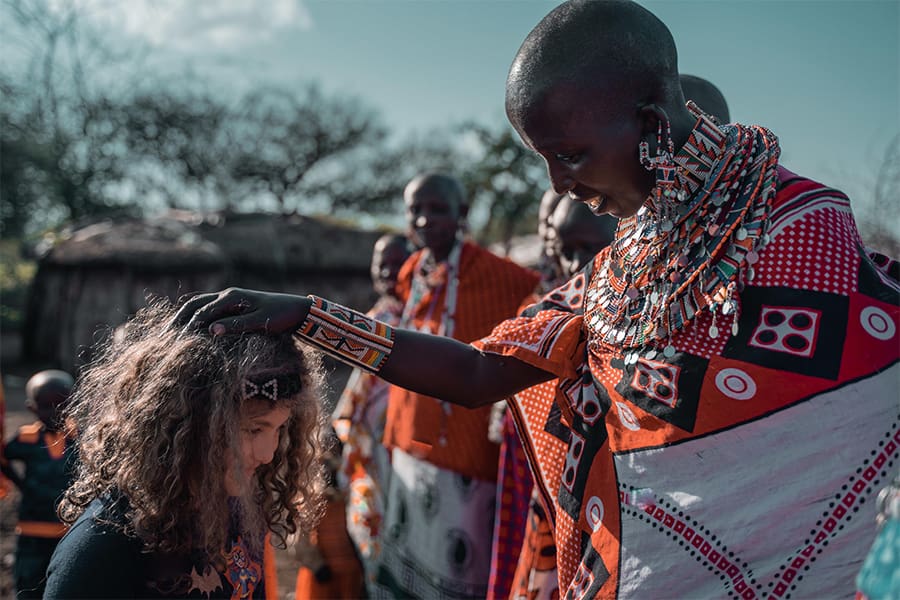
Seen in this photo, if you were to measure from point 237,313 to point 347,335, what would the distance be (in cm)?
28

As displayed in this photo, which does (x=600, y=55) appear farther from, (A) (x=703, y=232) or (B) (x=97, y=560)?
(B) (x=97, y=560)

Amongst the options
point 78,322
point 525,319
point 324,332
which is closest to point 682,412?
point 525,319

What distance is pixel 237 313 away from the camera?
67.0 inches

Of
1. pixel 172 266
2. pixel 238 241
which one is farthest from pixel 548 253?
pixel 238 241

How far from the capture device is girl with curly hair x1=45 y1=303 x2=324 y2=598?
60.4 inches

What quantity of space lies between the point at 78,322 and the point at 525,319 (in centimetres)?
1132

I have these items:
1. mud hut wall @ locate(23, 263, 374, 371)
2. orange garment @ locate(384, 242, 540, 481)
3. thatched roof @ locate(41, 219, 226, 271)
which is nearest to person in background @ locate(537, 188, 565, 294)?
orange garment @ locate(384, 242, 540, 481)

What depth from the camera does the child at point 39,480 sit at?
142 inches

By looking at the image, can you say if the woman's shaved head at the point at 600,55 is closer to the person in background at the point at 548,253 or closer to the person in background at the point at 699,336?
the person in background at the point at 699,336

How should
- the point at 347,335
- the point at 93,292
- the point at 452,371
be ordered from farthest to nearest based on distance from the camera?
the point at 93,292
the point at 452,371
the point at 347,335

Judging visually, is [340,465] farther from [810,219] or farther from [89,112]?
[89,112]

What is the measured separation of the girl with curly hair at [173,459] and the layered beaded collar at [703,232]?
32.3 inches

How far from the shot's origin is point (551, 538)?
2.39 m

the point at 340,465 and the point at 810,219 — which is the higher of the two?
the point at 810,219
